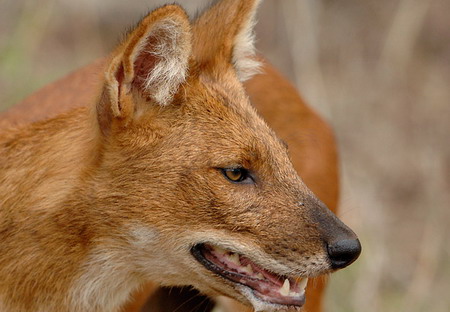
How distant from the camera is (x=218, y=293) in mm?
4793

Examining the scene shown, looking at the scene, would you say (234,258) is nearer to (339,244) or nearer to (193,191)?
(193,191)

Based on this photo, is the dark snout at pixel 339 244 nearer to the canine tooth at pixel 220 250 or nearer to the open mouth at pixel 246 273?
the open mouth at pixel 246 273

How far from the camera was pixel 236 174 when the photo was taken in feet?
15.4

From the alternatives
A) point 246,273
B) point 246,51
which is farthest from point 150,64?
point 246,273

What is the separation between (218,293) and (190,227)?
39cm

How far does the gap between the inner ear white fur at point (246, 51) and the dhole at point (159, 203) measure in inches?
21.2

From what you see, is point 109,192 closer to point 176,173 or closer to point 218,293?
point 176,173

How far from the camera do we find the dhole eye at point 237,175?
4.69 m

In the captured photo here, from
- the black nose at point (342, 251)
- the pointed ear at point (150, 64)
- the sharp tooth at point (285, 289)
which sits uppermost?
the pointed ear at point (150, 64)

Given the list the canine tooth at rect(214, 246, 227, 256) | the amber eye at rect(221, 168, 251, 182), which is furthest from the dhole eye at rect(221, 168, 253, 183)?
the canine tooth at rect(214, 246, 227, 256)

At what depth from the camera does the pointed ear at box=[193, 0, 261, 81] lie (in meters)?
5.28

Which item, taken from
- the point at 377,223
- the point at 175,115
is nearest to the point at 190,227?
the point at 175,115

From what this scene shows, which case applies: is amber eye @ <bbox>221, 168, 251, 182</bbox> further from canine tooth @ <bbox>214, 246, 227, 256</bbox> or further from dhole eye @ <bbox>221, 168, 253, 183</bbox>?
canine tooth @ <bbox>214, 246, 227, 256</bbox>

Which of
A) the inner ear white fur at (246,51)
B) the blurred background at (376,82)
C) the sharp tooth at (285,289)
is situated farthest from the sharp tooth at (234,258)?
the blurred background at (376,82)
